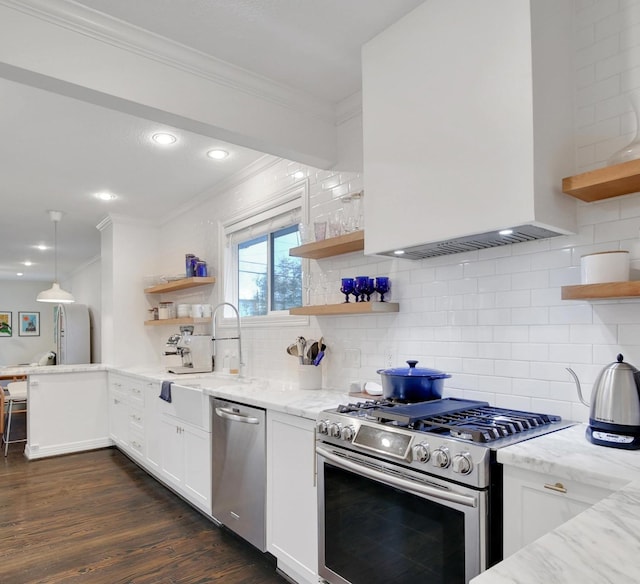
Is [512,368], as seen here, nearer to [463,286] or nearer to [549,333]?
[549,333]

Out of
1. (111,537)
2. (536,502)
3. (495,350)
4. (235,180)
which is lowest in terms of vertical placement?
(111,537)

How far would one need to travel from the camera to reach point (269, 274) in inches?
147

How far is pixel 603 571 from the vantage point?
65 centimetres

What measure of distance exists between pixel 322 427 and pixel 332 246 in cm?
105

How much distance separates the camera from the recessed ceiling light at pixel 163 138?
3.18 meters

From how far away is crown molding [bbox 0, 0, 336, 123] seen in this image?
1867 millimetres

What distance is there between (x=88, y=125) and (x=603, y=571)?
134 inches

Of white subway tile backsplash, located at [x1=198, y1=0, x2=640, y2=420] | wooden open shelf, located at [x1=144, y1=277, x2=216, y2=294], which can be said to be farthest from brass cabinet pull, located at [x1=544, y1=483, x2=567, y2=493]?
wooden open shelf, located at [x1=144, y1=277, x2=216, y2=294]

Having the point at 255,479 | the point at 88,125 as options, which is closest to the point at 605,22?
the point at 255,479

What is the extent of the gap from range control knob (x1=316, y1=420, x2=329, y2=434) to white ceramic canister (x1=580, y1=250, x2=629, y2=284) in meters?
1.13

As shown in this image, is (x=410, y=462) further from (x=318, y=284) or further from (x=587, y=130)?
(x=318, y=284)

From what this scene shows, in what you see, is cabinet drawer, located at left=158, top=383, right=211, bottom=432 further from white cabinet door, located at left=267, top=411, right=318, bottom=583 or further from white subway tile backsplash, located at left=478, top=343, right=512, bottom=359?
white subway tile backsplash, located at left=478, top=343, right=512, bottom=359

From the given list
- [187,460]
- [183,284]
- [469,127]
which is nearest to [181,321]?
[183,284]

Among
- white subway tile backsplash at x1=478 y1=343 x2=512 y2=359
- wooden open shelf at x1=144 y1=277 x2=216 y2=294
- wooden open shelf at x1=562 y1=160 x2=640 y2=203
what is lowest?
white subway tile backsplash at x1=478 y1=343 x2=512 y2=359
